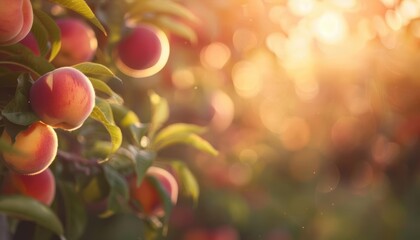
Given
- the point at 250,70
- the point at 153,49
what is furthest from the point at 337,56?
the point at 153,49

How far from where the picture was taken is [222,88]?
2.00 m

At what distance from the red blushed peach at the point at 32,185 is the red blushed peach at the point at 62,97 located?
0.22 meters

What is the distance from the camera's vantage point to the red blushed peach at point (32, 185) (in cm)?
101

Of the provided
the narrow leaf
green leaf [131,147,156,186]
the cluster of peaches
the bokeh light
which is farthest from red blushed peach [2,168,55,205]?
the bokeh light

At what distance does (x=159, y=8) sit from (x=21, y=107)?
0.45 metres

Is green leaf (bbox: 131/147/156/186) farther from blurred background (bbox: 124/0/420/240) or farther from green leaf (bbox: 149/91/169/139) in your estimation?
blurred background (bbox: 124/0/420/240)

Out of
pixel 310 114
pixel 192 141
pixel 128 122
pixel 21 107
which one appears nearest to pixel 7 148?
pixel 21 107

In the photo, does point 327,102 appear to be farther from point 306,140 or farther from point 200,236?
point 200,236

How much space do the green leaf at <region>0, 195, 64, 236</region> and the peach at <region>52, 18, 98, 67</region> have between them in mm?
202

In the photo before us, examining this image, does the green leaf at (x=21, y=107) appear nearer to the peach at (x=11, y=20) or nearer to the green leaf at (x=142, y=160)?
the peach at (x=11, y=20)

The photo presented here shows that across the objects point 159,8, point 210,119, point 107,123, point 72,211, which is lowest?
point 210,119

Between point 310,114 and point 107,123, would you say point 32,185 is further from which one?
point 310,114

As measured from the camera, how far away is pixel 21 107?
0.78 metres

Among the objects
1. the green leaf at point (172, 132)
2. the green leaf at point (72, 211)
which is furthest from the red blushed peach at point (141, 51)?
the green leaf at point (72, 211)
